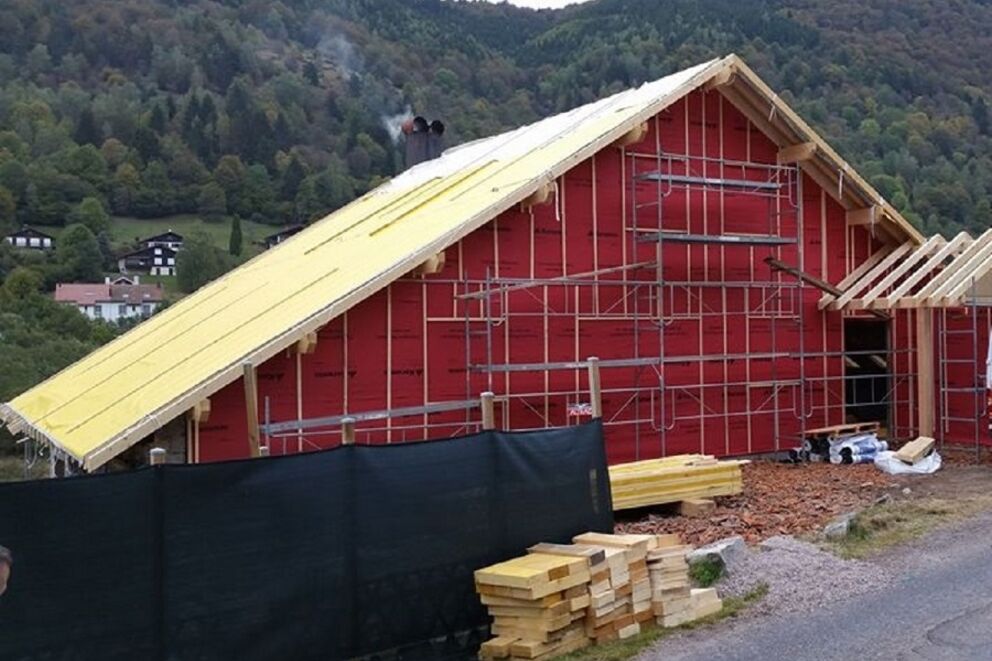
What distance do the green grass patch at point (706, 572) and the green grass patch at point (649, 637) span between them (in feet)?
1.20

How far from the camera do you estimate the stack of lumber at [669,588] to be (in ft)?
29.9

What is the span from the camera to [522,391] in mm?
16422

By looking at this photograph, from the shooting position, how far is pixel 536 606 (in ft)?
27.4

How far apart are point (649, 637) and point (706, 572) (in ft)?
5.11

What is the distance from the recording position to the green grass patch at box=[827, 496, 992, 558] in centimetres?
1146

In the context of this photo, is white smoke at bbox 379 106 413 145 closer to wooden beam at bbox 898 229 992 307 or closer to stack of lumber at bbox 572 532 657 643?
wooden beam at bbox 898 229 992 307

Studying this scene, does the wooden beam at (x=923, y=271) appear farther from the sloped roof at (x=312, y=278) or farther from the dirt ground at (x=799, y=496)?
the dirt ground at (x=799, y=496)

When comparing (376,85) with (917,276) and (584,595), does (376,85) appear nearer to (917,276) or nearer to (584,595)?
(917,276)

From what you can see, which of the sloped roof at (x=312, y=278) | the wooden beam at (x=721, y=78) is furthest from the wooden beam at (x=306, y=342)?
the wooden beam at (x=721, y=78)

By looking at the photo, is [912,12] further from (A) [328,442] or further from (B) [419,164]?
(A) [328,442]

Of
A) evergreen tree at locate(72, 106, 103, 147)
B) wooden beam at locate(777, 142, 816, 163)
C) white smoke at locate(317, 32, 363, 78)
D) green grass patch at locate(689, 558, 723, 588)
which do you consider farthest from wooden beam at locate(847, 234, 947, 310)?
white smoke at locate(317, 32, 363, 78)

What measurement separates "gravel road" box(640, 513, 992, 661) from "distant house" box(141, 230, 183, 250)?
77.7 m

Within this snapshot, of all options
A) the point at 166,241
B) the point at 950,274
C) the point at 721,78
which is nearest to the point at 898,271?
the point at 950,274

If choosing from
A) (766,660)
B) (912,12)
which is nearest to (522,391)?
(766,660)
